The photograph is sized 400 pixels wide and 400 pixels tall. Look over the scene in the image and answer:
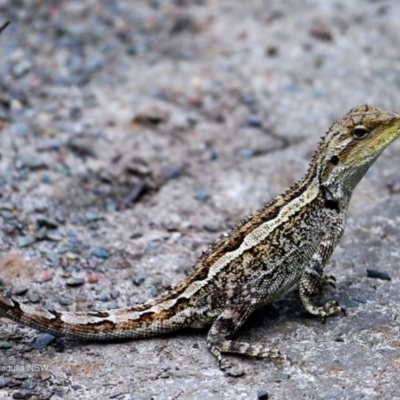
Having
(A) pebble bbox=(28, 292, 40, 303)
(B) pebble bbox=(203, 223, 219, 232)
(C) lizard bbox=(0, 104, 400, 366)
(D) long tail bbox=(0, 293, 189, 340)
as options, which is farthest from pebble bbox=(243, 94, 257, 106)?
(D) long tail bbox=(0, 293, 189, 340)

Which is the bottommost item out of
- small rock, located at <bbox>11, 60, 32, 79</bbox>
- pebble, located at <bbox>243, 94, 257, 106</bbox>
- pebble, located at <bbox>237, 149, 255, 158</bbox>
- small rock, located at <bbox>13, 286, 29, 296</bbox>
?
small rock, located at <bbox>13, 286, 29, 296</bbox>

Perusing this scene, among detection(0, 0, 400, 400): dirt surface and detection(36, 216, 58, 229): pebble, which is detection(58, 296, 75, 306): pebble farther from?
detection(36, 216, 58, 229): pebble

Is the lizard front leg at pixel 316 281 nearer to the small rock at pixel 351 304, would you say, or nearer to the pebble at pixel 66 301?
the small rock at pixel 351 304

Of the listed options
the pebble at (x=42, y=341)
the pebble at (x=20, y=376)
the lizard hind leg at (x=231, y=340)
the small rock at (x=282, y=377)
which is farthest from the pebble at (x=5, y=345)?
the small rock at (x=282, y=377)

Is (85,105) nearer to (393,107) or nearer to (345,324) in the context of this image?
(393,107)

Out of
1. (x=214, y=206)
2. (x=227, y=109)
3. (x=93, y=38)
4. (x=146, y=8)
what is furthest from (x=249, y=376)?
(x=146, y=8)

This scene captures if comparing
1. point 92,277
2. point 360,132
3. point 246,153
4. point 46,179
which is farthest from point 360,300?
point 46,179

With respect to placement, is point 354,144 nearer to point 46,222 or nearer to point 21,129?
point 46,222
